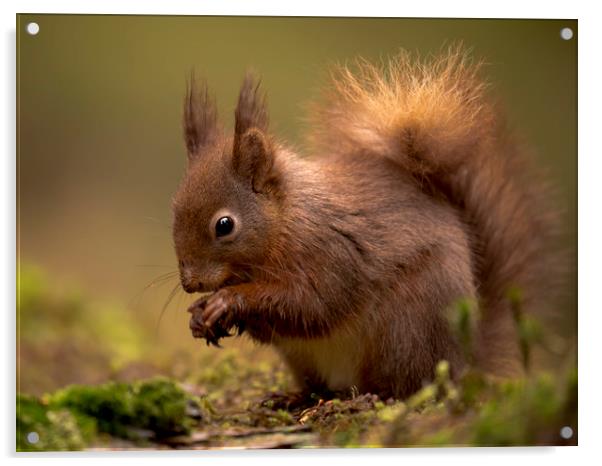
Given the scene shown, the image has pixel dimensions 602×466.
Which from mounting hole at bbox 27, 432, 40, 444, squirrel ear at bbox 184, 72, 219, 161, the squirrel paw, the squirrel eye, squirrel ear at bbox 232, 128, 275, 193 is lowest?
mounting hole at bbox 27, 432, 40, 444

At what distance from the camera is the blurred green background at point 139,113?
9.87 ft

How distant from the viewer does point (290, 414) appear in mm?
2971

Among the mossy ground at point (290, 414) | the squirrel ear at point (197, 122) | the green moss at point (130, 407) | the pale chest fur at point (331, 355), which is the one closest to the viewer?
the mossy ground at point (290, 414)

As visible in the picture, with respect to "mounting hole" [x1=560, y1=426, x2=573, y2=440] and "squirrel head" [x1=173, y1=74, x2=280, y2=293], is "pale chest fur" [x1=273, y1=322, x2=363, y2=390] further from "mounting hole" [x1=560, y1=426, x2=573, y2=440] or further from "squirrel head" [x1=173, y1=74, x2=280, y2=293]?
"mounting hole" [x1=560, y1=426, x2=573, y2=440]

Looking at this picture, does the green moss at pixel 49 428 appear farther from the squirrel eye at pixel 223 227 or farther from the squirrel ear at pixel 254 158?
the squirrel ear at pixel 254 158

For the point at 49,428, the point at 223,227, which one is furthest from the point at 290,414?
the point at 49,428

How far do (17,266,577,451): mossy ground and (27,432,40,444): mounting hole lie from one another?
0.03 feet

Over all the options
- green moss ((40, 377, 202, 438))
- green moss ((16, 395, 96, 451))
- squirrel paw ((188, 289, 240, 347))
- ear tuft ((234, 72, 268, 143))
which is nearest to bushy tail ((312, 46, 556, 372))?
ear tuft ((234, 72, 268, 143))

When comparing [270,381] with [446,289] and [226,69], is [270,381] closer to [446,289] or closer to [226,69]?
[446,289]

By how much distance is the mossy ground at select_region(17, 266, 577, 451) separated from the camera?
7.70ft

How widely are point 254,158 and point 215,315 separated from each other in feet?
1.69

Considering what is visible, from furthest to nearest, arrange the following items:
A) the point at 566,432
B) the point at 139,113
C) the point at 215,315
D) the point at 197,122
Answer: the point at 139,113 → the point at 197,122 → the point at 215,315 → the point at 566,432

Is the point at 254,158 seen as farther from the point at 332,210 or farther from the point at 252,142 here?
the point at 332,210

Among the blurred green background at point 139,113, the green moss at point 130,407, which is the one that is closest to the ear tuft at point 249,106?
the blurred green background at point 139,113
